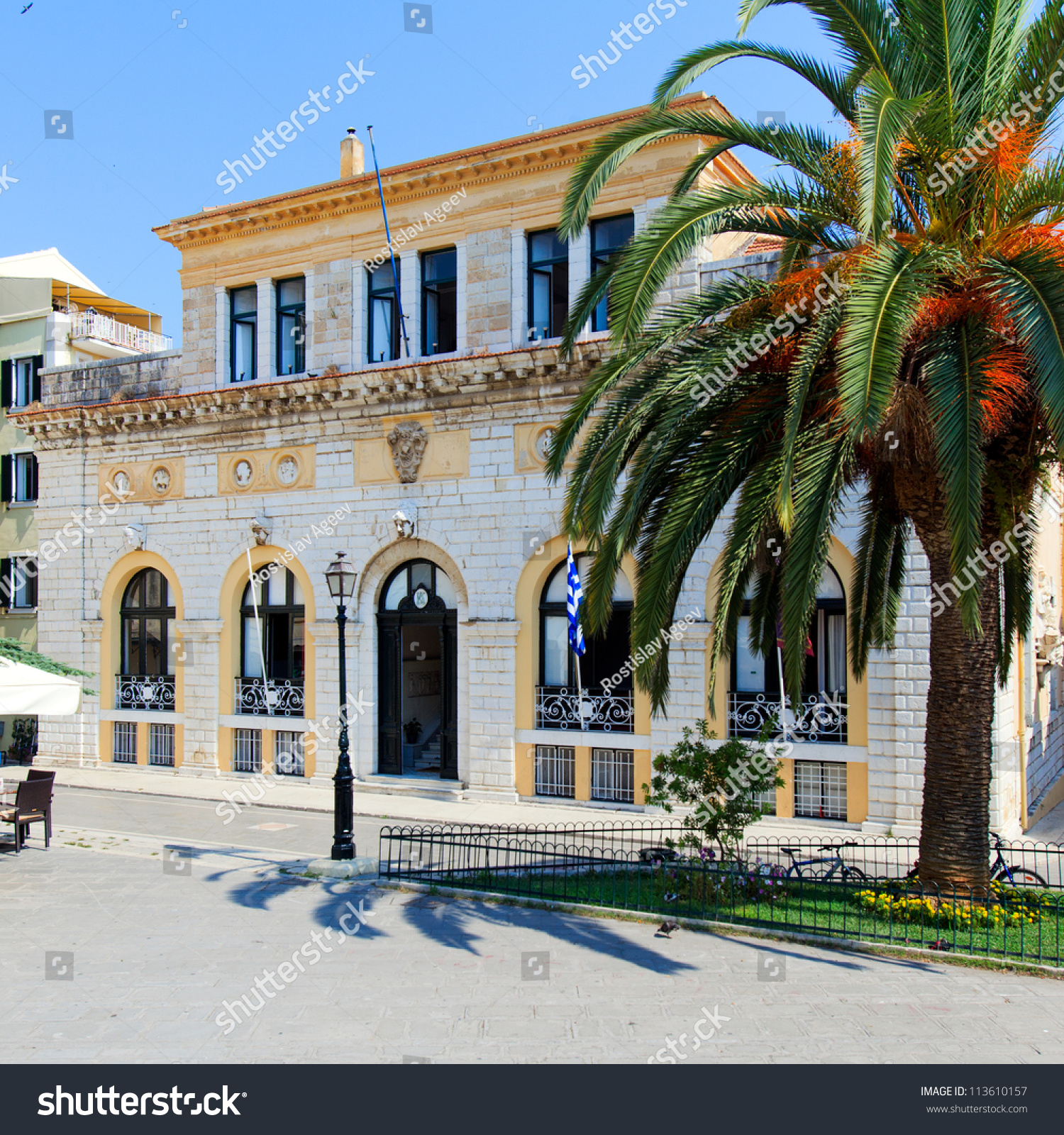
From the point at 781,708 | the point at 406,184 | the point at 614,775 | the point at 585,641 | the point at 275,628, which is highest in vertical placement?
the point at 406,184

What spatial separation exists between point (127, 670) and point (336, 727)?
270 inches

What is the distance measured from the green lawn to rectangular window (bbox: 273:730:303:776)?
9.60 metres

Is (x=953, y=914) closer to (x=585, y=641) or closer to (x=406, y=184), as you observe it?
(x=585, y=641)

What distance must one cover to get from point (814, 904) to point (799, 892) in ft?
1.72

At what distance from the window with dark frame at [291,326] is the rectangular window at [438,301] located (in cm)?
316

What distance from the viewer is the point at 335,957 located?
1004 centimetres

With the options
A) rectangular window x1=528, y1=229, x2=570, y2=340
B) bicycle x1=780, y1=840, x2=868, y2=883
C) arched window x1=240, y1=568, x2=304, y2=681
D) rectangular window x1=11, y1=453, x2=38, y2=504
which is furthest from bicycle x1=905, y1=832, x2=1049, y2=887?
rectangular window x1=11, y1=453, x2=38, y2=504

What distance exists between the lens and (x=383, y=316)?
21.9m

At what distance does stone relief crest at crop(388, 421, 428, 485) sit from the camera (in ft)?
67.7

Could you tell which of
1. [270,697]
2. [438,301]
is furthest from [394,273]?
[270,697]

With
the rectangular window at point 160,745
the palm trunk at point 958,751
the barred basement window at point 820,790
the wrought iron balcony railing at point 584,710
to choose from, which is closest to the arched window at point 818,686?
the barred basement window at point 820,790

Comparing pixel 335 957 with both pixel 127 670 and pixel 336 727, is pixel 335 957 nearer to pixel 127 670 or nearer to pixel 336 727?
pixel 336 727

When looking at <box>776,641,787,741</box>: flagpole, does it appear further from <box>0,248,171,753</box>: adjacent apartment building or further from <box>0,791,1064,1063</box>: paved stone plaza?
<box>0,248,171,753</box>: adjacent apartment building

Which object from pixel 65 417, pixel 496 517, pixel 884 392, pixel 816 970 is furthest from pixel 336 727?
pixel 884 392
